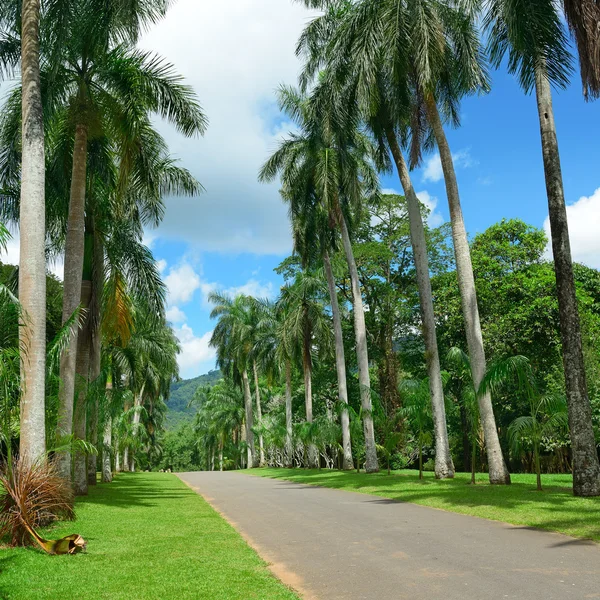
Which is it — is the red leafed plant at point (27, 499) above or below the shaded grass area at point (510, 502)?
above

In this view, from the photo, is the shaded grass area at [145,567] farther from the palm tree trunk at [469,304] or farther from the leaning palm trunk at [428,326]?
the leaning palm trunk at [428,326]

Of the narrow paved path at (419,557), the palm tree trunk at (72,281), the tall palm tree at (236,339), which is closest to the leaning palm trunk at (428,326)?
the narrow paved path at (419,557)

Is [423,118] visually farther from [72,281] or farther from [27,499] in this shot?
[27,499]

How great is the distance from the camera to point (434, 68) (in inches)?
756

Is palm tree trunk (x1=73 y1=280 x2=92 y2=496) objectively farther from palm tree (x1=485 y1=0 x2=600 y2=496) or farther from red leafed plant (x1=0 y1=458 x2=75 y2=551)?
palm tree (x1=485 y1=0 x2=600 y2=496)

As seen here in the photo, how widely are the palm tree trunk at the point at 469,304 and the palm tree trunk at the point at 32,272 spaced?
A: 1184cm

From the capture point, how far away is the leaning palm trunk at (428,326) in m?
21.4

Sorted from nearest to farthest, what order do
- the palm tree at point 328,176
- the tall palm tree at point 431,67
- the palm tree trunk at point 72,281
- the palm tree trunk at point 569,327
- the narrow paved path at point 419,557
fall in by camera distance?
the narrow paved path at point 419,557 < the palm tree trunk at point 569,327 < the palm tree trunk at point 72,281 < the tall palm tree at point 431,67 < the palm tree at point 328,176

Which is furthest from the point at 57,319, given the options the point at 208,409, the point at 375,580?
the point at 208,409

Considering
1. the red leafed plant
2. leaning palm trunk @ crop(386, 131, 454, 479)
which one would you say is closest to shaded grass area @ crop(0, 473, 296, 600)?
the red leafed plant

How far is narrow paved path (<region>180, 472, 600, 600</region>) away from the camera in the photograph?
621cm

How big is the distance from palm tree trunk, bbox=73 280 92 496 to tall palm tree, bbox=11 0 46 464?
6.19 m

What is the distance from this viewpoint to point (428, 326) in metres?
22.2

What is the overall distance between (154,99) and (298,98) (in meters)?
16.8
